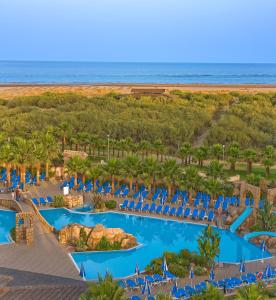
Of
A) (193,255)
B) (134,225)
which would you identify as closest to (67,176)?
(134,225)

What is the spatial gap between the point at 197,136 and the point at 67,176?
20.4 metres

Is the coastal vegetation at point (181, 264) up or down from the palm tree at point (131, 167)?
down

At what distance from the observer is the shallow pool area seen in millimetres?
23319

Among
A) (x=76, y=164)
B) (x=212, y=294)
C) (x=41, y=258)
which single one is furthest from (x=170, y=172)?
(x=212, y=294)

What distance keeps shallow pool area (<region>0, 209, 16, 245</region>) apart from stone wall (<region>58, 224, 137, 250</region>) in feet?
9.41

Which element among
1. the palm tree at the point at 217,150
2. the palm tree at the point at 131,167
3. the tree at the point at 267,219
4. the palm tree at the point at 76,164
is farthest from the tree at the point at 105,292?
the palm tree at the point at 217,150

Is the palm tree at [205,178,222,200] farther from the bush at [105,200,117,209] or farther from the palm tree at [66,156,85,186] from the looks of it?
the palm tree at [66,156,85,186]

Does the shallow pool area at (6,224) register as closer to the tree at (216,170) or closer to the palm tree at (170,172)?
the palm tree at (170,172)

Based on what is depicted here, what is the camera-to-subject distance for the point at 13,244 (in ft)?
72.6

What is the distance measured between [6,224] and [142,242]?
7.90 meters

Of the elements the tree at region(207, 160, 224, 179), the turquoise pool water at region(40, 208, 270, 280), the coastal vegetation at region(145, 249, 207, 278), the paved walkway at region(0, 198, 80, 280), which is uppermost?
the tree at region(207, 160, 224, 179)

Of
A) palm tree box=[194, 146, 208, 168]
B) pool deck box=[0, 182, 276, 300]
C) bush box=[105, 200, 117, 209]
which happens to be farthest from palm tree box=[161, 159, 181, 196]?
palm tree box=[194, 146, 208, 168]

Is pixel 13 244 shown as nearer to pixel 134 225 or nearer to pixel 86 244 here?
pixel 86 244

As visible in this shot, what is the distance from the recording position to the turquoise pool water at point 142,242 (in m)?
20.6
